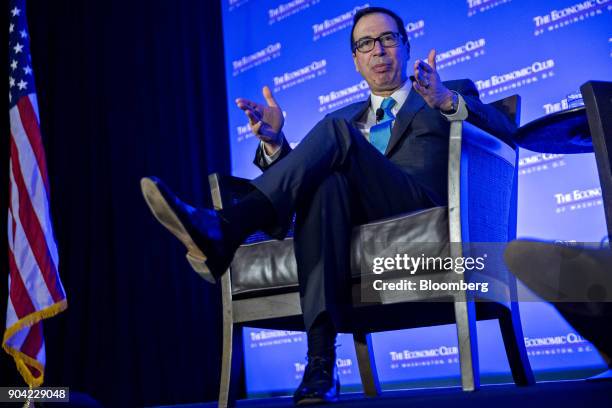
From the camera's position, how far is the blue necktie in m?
2.21

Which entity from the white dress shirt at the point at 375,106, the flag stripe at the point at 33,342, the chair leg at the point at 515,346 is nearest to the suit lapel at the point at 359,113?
the white dress shirt at the point at 375,106

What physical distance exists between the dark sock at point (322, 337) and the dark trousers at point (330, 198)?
0.06ft

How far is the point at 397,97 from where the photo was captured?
2.32 metres

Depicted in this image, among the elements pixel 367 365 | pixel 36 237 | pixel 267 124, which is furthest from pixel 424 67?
pixel 36 237

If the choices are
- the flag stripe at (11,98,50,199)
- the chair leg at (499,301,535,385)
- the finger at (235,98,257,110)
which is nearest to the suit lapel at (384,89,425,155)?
the finger at (235,98,257,110)

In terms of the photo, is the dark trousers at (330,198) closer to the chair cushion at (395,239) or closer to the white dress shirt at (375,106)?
the chair cushion at (395,239)

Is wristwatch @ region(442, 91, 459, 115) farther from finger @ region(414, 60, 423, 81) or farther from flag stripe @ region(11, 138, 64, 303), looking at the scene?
flag stripe @ region(11, 138, 64, 303)

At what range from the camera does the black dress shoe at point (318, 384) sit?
1.50 metres

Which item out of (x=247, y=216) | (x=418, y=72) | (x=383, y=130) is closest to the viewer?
(x=247, y=216)

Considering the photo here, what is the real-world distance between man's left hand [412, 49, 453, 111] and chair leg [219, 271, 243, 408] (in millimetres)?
765

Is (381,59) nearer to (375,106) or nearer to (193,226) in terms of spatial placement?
(375,106)

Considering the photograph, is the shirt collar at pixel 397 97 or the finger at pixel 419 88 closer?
the finger at pixel 419 88

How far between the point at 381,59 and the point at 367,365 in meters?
1.03

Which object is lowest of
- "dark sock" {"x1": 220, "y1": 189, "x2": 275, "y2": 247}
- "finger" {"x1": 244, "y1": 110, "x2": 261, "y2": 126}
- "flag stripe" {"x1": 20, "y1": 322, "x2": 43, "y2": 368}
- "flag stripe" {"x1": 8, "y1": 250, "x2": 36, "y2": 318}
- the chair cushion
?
"flag stripe" {"x1": 20, "y1": 322, "x2": 43, "y2": 368}
